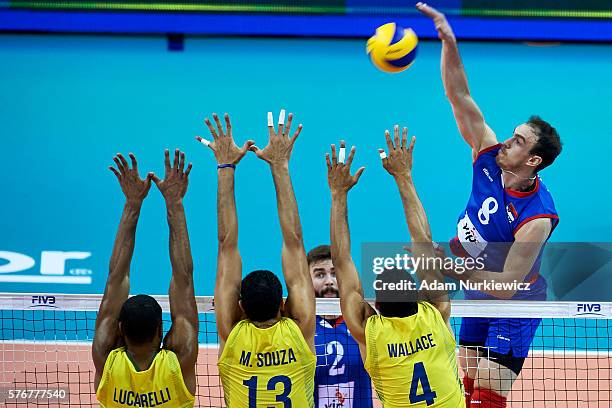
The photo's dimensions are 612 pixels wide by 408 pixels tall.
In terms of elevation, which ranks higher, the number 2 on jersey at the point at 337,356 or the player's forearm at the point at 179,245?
the player's forearm at the point at 179,245

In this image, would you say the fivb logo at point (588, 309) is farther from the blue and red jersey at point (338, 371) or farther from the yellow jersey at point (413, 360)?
the yellow jersey at point (413, 360)

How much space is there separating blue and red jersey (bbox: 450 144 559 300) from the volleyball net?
2.08 feet

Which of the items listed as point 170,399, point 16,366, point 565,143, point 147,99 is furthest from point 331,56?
point 170,399

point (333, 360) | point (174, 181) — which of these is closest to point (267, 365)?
point (174, 181)

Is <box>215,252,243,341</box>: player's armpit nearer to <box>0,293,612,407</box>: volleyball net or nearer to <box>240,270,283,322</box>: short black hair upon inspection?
<box>240,270,283,322</box>: short black hair

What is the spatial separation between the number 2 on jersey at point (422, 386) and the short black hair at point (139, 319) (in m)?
1.48

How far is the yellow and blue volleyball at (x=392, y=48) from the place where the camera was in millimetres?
7590

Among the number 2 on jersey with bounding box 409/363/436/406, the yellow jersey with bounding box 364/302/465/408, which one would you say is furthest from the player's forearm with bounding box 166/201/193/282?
the number 2 on jersey with bounding box 409/363/436/406

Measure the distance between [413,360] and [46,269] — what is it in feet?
21.4

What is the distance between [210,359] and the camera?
9469mm

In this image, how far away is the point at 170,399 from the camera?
501cm

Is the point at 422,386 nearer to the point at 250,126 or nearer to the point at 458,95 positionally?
the point at 458,95

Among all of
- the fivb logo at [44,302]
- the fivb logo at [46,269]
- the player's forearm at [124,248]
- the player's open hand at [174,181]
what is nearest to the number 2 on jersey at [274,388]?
the player's forearm at [124,248]

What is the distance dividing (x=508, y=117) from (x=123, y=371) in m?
8.37
